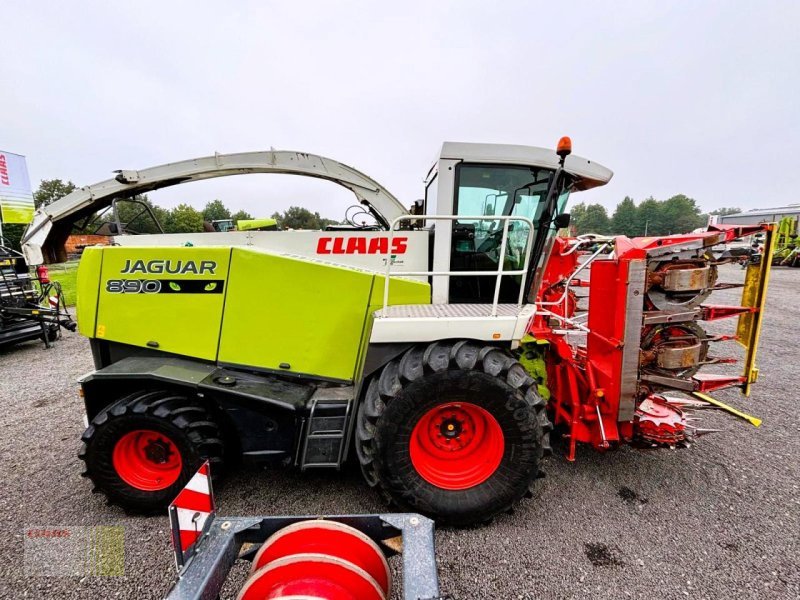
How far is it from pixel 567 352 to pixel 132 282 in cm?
329

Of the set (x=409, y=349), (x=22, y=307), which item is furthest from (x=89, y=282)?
(x=22, y=307)

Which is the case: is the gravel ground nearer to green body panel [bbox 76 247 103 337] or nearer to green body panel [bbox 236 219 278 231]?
green body panel [bbox 76 247 103 337]

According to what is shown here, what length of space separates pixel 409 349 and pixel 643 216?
111455 millimetres

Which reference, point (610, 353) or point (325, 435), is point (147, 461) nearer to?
point (325, 435)

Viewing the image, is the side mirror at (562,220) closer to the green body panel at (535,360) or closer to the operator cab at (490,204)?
the operator cab at (490,204)

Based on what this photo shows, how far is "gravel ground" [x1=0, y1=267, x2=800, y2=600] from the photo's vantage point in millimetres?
2098

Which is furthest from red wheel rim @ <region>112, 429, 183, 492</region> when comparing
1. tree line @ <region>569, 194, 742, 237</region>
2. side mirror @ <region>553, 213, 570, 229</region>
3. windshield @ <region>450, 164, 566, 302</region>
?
tree line @ <region>569, 194, 742, 237</region>

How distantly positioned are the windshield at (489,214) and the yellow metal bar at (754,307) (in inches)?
58.4

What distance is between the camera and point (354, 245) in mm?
3162

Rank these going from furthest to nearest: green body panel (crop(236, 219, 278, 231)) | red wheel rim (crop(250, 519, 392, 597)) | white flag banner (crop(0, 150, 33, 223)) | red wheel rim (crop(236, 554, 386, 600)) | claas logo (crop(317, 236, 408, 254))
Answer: white flag banner (crop(0, 150, 33, 223)) → green body panel (crop(236, 219, 278, 231)) → claas logo (crop(317, 236, 408, 254)) → red wheel rim (crop(250, 519, 392, 597)) → red wheel rim (crop(236, 554, 386, 600))

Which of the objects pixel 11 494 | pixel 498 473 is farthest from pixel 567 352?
pixel 11 494

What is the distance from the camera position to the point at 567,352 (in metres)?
2.95

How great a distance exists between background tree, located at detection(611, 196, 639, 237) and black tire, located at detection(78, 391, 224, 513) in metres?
102

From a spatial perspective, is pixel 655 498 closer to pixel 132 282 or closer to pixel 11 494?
pixel 132 282
